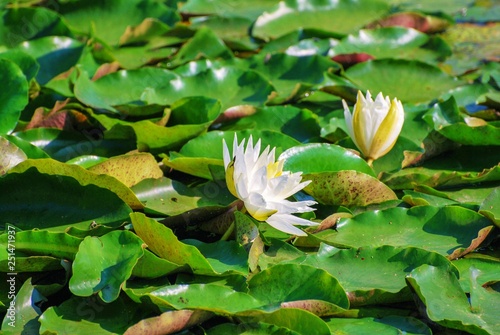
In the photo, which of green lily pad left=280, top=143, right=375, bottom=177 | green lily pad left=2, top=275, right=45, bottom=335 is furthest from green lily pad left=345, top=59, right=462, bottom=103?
green lily pad left=2, top=275, right=45, bottom=335

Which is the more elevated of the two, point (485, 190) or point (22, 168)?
point (22, 168)

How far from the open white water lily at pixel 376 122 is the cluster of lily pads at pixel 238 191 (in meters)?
0.02

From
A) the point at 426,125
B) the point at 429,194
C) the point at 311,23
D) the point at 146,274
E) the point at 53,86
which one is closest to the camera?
the point at 146,274

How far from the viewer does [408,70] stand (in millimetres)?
3596

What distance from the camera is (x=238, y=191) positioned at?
217 cm

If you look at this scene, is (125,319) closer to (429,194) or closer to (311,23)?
(429,194)

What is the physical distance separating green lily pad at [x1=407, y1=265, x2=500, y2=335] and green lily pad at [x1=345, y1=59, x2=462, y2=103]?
58.7 inches

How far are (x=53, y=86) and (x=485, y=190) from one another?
1.89 m

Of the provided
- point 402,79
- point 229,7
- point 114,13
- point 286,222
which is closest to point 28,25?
point 114,13

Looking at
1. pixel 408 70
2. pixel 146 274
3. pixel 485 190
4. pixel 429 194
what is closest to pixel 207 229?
pixel 146 274

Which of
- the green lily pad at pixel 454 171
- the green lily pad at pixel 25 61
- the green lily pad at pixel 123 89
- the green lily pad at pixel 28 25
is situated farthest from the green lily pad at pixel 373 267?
the green lily pad at pixel 28 25

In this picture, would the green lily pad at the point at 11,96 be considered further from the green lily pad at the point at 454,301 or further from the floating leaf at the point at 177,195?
the green lily pad at the point at 454,301

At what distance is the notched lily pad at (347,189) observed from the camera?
7.97 feet

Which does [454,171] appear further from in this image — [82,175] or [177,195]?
[82,175]
